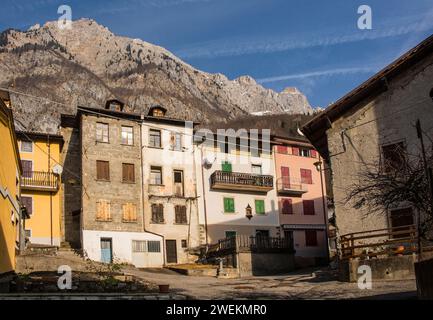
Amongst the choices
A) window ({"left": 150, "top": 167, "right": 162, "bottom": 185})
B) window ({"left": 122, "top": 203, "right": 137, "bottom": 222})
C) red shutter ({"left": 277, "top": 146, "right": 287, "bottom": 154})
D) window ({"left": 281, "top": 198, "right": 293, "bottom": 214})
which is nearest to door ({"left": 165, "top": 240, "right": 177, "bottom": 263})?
window ({"left": 122, "top": 203, "right": 137, "bottom": 222})

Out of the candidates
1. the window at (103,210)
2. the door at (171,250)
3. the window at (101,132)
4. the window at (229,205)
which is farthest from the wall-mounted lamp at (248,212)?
the window at (101,132)

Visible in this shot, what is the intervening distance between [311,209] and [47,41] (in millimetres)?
127508

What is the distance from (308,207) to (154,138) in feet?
51.9

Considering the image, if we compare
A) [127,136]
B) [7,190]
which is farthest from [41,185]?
[7,190]

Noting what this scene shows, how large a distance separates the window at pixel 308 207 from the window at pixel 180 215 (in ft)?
40.3

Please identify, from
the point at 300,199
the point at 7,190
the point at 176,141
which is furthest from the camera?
the point at 300,199

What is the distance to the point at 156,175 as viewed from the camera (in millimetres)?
44156

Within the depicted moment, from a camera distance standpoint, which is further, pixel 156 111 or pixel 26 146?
pixel 156 111

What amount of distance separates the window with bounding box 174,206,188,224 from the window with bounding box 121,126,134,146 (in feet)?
20.6

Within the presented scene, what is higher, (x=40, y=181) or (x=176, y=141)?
(x=176, y=141)

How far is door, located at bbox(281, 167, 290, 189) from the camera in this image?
4950 cm

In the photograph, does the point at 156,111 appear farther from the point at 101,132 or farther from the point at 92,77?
the point at 92,77

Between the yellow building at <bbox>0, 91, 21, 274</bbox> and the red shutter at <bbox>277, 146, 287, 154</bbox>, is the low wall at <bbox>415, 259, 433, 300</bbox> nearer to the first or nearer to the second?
the yellow building at <bbox>0, 91, 21, 274</bbox>
